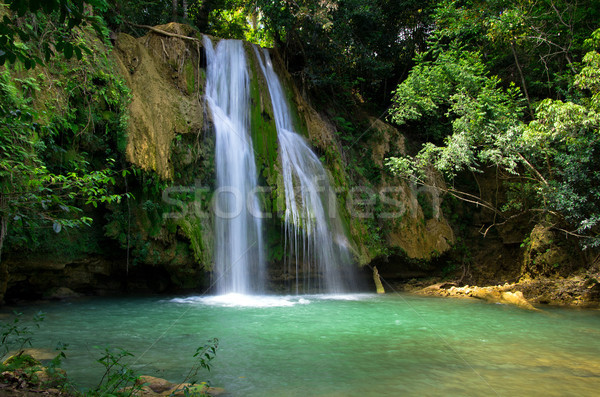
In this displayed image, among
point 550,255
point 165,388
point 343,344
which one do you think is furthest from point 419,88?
point 165,388

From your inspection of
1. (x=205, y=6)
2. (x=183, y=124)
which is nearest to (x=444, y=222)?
(x=183, y=124)

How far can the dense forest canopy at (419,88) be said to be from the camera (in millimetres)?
8578

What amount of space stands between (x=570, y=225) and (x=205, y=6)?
1575 cm

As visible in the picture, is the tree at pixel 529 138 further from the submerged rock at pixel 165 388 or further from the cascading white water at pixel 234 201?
the submerged rock at pixel 165 388

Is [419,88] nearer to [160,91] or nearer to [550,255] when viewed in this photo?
[550,255]

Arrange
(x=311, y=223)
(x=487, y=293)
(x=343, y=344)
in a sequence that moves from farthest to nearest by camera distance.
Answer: (x=311, y=223), (x=487, y=293), (x=343, y=344)

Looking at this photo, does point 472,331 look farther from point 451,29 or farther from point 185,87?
point 451,29

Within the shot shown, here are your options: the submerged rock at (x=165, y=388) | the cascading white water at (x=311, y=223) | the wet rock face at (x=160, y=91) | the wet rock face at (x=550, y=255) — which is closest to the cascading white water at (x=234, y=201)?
the wet rock face at (x=160, y=91)

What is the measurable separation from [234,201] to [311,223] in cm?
226

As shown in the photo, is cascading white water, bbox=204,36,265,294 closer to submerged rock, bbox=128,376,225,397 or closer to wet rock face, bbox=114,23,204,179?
wet rock face, bbox=114,23,204,179

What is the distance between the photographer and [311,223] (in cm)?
1188

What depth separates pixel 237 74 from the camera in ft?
42.4

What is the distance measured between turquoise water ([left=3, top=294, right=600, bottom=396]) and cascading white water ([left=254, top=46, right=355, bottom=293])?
6.48 ft

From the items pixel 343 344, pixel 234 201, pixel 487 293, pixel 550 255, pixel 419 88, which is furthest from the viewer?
pixel 419 88
